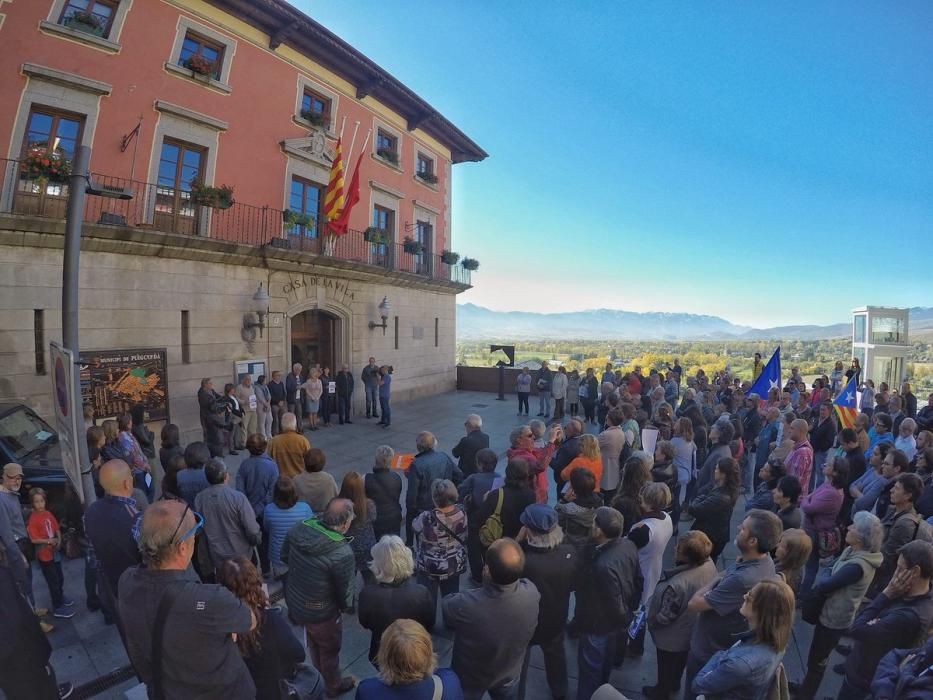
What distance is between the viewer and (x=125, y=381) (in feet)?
32.1

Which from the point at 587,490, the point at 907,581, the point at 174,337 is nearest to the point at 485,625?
the point at 587,490

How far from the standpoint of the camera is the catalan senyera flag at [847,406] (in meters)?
9.86

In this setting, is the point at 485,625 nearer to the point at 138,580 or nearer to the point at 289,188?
the point at 138,580

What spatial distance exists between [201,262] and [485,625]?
440 inches

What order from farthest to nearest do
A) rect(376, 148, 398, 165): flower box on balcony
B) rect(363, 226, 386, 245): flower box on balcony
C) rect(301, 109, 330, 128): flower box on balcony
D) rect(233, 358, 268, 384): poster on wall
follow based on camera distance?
rect(376, 148, 398, 165): flower box on balcony
rect(363, 226, 386, 245): flower box on balcony
rect(301, 109, 330, 128): flower box on balcony
rect(233, 358, 268, 384): poster on wall

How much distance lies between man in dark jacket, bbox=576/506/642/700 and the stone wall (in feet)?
34.2

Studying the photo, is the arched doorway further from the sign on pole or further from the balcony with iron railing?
the sign on pole

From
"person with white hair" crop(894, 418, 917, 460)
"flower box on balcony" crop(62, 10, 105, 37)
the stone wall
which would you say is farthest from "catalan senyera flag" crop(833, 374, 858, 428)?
"flower box on balcony" crop(62, 10, 105, 37)

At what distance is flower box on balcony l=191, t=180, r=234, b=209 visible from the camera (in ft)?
35.5

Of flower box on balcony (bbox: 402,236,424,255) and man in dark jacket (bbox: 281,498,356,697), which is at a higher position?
flower box on balcony (bbox: 402,236,424,255)

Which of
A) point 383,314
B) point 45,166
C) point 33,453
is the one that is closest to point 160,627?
point 33,453

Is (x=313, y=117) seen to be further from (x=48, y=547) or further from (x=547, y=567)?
(x=547, y=567)

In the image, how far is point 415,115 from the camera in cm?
1770

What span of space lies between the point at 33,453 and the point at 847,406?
50.4 feet
